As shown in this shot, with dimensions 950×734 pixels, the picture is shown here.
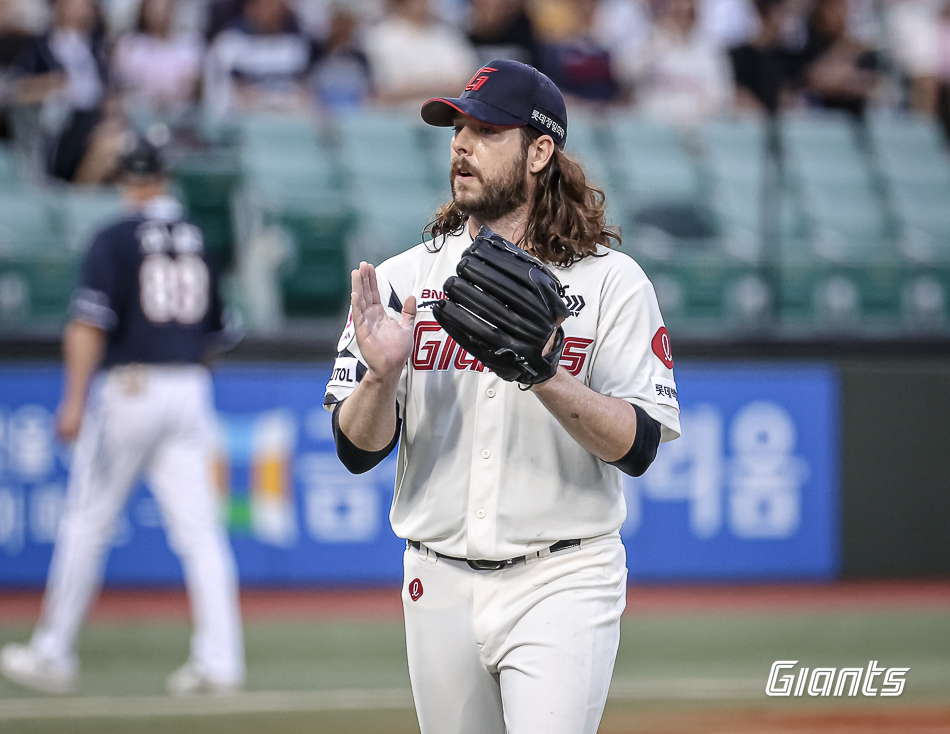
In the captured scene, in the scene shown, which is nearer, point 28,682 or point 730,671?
point 28,682

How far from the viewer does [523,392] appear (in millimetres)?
2932

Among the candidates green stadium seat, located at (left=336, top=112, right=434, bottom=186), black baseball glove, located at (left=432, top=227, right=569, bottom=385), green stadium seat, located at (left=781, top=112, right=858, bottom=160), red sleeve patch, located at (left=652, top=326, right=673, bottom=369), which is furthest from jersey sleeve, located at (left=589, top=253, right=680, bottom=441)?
green stadium seat, located at (left=781, top=112, right=858, bottom=160)

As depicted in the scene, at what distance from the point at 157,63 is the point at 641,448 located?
7.79 m

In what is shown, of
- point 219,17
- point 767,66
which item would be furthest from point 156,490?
point 767,66

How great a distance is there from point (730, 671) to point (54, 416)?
14.6 ft

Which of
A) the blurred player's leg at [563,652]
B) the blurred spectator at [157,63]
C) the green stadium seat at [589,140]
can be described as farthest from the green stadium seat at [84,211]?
the blurred player's leg at [563,652]

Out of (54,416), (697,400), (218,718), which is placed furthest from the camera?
(697,400)

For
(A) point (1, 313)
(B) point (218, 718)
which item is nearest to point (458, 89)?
(A) point (1, 313)

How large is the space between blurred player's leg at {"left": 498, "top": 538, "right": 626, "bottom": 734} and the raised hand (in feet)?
1.88

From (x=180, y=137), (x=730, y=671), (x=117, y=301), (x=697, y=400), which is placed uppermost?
(x=180, y=137)

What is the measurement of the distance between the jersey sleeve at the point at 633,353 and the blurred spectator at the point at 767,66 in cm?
757

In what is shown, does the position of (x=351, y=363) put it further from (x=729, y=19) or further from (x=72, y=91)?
(x=729, y=19)

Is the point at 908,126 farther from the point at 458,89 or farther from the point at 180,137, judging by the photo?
the point at 180,137

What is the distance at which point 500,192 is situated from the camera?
116 inches
